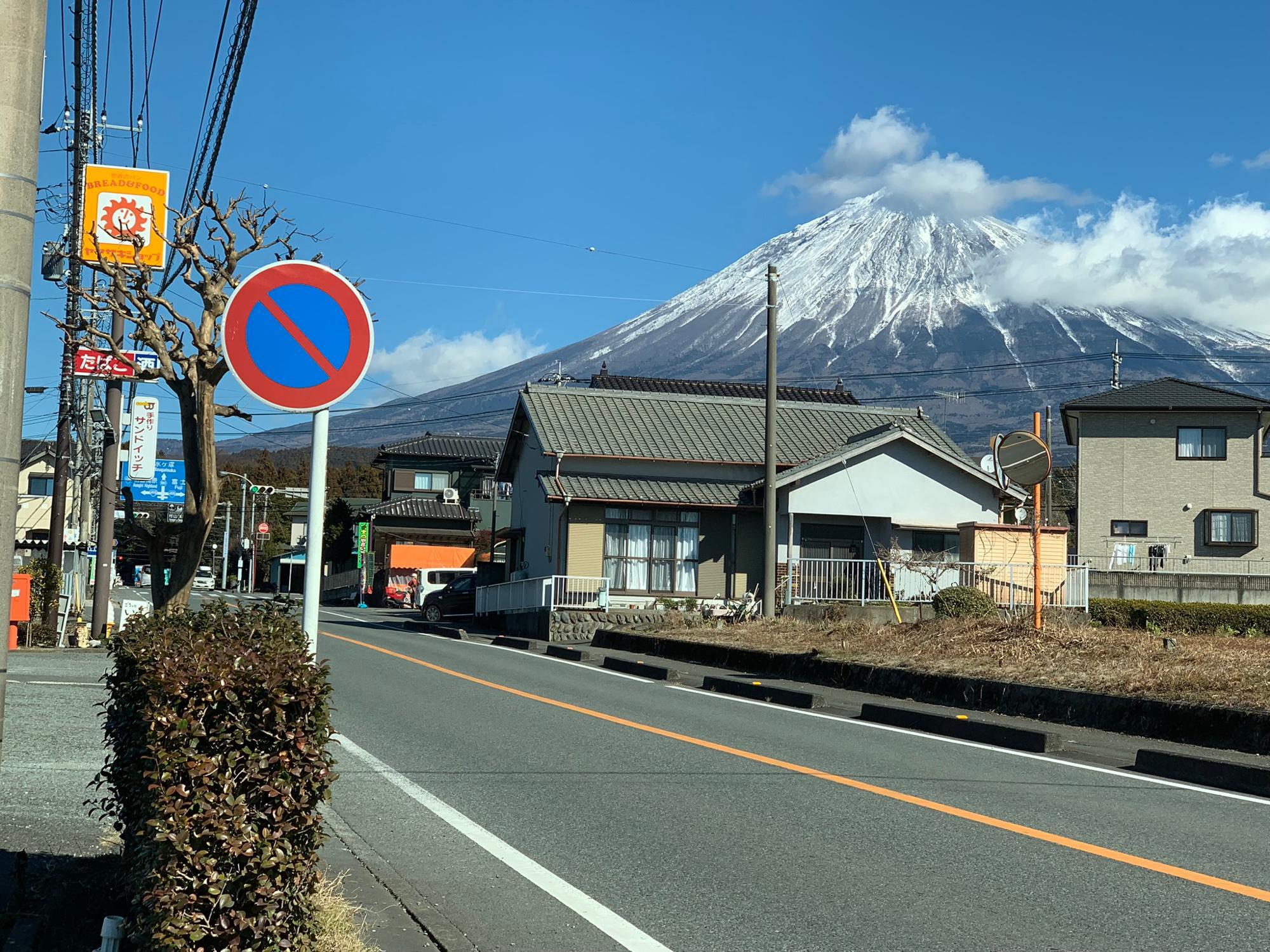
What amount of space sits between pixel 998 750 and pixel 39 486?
6345cm

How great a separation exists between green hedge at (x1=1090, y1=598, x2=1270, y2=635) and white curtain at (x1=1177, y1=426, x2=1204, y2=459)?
12195 millimetres

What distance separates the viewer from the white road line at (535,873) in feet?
16.2

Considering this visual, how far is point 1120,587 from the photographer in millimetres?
31953

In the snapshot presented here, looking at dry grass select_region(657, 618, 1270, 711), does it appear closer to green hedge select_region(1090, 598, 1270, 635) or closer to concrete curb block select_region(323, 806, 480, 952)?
concrete curb block select_region(323, 806, 480, 952)

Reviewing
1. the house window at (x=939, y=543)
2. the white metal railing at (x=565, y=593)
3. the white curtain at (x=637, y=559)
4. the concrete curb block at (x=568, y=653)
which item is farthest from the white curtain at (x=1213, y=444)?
the concrete curb block at (x=568, y=653)

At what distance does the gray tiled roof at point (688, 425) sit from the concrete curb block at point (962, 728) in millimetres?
17735

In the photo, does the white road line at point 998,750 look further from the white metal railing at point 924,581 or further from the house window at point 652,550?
the house window at point 652,550

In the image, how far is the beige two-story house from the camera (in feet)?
132

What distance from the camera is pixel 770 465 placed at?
23953 mm

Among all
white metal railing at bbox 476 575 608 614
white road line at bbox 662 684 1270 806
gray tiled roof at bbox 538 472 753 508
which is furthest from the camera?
gray tiled roof at bbox 538 472 753 508

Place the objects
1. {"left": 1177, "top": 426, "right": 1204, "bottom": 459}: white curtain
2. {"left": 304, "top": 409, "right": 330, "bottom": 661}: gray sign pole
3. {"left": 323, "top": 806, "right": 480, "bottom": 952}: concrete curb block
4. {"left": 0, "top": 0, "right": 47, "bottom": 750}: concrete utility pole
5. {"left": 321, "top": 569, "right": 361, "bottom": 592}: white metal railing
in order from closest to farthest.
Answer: {"left": 0, "top": 0, "right": 47, "bottom": 750}: concrete utility pole
{"left": 304, "top": 409, "right": 330, "bottom": 661}: gray sign pole
{"left": 323, "top": 806, "right": 480, "bottom": 952}: concrete curb block
{"left": 1177, "top": 426, "right": 1204, "bottom": 459}: white curtain
{"left": 321, "top": 569, "right": 361, "bottom": 592}: white metal railing

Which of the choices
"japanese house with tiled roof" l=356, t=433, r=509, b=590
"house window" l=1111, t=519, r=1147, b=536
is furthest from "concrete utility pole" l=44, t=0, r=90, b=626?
"house window" l=1111, t=519, r=1147, b=536

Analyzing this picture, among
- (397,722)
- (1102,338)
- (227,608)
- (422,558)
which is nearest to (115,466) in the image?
(397,722)

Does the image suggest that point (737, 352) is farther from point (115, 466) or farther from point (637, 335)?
point (115, 466)
